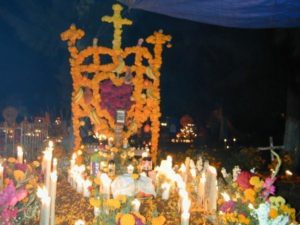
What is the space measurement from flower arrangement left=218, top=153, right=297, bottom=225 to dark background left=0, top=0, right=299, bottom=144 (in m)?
9.38

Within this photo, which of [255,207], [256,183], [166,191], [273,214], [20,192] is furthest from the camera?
[166,191]

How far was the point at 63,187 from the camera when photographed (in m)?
8.75

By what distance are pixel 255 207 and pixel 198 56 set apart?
57.4 ft

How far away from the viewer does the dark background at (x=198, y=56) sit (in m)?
17.4

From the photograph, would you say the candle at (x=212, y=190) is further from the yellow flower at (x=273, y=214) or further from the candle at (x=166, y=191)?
the yellow flower at (x=273, y=214)

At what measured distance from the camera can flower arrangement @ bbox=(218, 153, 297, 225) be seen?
3850 mm

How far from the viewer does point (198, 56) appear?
21453 mm

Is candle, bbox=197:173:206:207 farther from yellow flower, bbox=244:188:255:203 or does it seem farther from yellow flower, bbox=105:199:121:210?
yellow flower, bbox=105:199:121:210

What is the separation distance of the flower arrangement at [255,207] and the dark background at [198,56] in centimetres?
938

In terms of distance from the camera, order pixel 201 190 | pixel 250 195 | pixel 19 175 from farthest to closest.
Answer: pixel 201 190 → pixel 19 175 → pixel 250 195

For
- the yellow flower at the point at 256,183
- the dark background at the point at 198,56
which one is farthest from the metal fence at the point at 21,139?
the yellow flower at the point at 256,183

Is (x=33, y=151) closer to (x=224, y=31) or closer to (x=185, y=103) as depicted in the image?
(x=224, y=31)

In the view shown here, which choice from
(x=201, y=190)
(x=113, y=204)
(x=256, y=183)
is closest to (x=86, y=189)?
(x=201, y=190)

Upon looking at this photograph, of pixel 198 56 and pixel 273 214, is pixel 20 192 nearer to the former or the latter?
pixel 273 214
